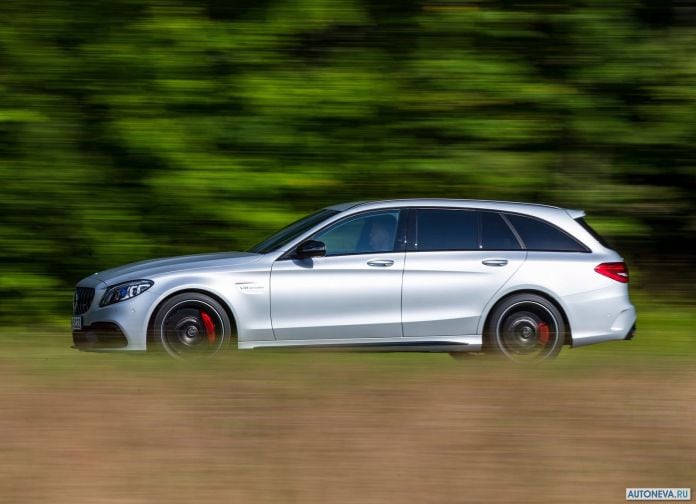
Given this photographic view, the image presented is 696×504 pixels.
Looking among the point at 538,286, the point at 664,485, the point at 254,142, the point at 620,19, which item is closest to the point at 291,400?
the point at 664,485

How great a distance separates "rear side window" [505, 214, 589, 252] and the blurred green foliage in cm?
241

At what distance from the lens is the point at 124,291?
8867 mm

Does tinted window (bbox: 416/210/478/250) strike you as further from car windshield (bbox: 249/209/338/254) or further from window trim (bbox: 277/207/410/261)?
car windshield (bbox: 249/209/338/254)

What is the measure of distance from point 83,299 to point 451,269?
324 cm

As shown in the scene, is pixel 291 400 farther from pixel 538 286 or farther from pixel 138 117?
pixel 138 117

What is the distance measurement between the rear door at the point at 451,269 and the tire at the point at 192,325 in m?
1.57

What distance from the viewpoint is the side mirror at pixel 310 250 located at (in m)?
8.94

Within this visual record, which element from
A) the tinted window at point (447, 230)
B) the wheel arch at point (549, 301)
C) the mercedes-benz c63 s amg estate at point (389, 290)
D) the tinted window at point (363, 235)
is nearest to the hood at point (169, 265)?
the mercedes-benz c63 s amg estate at point (389, 290)

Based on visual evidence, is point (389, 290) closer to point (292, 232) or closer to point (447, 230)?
point (447, 230)

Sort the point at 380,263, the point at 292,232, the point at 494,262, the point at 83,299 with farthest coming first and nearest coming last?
the point at 292,232, the point at 83,299, the point at 494,262, the point at 380,263

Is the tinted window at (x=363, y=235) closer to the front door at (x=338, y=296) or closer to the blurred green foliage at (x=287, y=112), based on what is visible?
→ the front door at (x=338, y=296)

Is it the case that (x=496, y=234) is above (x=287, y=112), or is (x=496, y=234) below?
below

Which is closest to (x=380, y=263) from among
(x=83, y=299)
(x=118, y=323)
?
(x=118, y=323)

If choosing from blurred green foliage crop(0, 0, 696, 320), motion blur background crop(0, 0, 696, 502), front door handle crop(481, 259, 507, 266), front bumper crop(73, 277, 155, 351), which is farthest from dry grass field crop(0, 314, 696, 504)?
blurred green foliage crop(0, 0, 696, 320)
